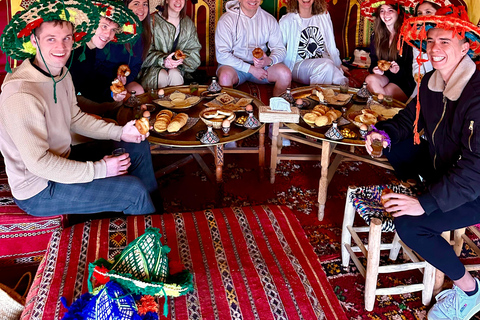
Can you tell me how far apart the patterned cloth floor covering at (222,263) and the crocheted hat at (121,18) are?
4.24 ft

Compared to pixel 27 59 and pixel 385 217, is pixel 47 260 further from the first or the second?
pixel 385 217

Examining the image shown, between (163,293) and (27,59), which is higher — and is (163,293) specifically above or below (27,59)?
below

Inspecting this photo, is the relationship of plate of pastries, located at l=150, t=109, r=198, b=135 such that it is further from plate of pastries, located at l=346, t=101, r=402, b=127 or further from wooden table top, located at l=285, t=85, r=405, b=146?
plate of pastries, located at l=346, t=101, r=402, b=127

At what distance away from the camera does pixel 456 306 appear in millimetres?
1969

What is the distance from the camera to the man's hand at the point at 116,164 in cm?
206

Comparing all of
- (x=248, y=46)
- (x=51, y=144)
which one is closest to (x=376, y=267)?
(x=51, y=144)

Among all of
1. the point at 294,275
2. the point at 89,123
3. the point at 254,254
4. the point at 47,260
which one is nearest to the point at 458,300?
the point at 294,275

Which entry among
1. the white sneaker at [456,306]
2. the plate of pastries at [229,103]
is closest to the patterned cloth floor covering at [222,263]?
the white sneaker at [456,306]

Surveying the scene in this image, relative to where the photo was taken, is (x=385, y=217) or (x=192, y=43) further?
(x=192, y=43)

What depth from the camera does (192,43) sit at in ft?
12.3

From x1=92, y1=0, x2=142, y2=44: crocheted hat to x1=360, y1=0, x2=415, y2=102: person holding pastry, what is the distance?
190 cm

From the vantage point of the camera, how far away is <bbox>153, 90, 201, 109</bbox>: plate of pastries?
9.63 feet

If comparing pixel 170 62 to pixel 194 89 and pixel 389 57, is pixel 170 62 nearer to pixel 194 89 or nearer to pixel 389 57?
pixel 194 89

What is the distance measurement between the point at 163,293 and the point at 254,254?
0.51 m
